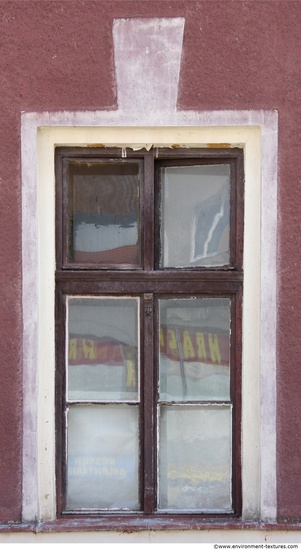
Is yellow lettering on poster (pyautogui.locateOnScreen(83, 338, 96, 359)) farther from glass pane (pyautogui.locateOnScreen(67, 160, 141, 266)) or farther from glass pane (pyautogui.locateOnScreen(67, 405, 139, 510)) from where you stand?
glass pane (pyautogui.locateOnScreen(67, 160, 141, 266))

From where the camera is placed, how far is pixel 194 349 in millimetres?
3336

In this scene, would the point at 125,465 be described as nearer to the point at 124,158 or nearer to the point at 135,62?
the point at 124,158

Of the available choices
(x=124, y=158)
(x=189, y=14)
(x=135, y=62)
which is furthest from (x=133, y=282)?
(x=189, y=14)

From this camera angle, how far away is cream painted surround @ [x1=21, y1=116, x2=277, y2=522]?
3.16 metres

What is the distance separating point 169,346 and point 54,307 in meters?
0.56

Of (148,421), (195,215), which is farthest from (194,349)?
(195,215)

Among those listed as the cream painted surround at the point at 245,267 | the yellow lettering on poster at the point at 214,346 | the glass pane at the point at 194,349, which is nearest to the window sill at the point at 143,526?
the cream painted surround at the point at 245,267

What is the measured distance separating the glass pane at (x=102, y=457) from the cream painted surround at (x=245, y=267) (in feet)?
0.39

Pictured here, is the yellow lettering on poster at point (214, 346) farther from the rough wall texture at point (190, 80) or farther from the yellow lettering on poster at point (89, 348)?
the yellow lettering on poster at point (89, 348)

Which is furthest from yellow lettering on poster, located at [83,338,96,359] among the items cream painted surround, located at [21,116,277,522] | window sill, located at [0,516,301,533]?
window sill, located at [0,516,301,533]

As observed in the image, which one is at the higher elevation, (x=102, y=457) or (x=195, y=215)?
(x=195, y=215)

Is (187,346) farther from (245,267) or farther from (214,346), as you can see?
(245,267)

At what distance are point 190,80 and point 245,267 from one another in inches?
34.3

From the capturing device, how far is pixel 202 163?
332 cm
